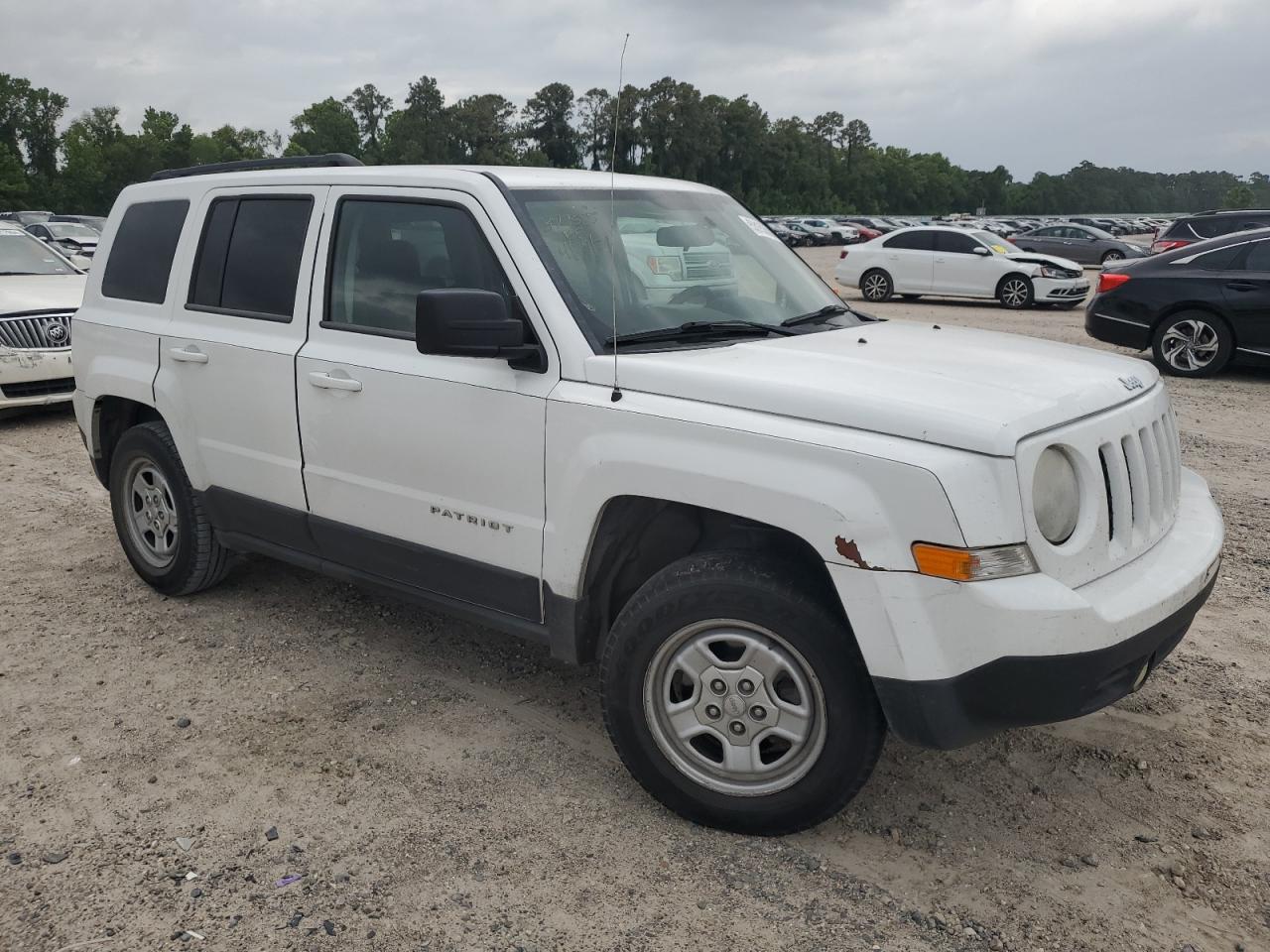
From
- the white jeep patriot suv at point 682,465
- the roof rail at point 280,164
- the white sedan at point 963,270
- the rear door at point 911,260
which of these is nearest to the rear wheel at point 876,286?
the white sedan at point 963,270

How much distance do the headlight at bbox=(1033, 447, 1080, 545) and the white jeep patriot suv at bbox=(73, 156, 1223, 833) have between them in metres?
0.01

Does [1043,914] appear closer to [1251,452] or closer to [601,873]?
[601,873]

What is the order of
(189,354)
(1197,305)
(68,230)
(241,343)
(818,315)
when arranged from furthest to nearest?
(68,230)
(1197,305)
(189,354)
(241,343)
(818,315)

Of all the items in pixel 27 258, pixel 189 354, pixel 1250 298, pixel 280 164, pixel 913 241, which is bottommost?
pixel 913 241

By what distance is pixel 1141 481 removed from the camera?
10.3 ft

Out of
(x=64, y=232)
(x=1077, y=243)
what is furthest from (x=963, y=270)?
(x=64, y=232)

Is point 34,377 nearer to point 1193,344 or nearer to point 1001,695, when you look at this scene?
point 1001,695

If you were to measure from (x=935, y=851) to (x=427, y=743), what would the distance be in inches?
69.9

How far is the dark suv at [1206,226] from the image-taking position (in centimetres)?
1908

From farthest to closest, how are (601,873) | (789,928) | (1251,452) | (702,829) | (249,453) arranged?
(1251,452) → (249,453) → (702,829) → (601,873) → (789,928)

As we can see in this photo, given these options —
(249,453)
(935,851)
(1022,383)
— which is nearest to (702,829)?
(935,851)

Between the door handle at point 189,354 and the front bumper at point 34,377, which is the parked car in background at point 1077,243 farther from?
the door handle at point 189,354

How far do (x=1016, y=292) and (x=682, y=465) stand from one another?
18.4m

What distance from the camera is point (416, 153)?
91312 mm
